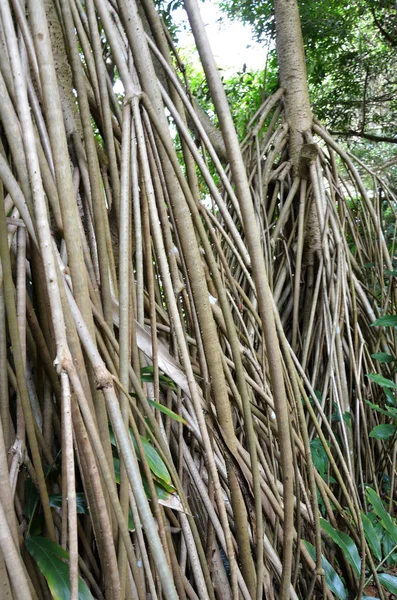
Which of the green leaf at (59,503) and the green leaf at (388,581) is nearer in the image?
the green leaf at (59,503)

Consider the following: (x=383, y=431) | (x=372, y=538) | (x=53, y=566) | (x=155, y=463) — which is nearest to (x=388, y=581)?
(x=372, y=538)

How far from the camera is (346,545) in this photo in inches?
40.6

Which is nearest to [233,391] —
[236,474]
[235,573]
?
[236,474]

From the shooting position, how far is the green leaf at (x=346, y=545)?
40.1 inches

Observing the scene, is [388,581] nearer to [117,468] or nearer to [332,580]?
[332,580]

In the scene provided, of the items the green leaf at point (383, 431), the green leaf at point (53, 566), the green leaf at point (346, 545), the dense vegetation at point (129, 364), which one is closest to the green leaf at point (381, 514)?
the dense vegetation at point (129, 364)

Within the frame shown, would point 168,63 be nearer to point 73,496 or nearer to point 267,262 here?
point 73,496

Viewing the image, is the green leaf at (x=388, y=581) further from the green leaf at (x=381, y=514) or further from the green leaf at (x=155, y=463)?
the green leaf at (x=155, y=463)

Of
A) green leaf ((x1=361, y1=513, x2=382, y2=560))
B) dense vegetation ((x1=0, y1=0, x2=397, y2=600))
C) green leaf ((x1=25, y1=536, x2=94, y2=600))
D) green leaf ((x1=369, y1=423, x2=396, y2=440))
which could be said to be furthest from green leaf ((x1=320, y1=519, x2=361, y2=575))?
green leaf ((x1=25, y1=536, x2=94, y2=600))

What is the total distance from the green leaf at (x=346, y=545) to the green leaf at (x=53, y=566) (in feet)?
1.89

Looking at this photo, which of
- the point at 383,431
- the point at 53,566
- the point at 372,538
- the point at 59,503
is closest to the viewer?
the point at 53,566

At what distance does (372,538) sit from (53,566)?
0.81 m

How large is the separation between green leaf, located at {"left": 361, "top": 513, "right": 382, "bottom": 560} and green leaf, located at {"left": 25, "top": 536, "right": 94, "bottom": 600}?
758 millimetres

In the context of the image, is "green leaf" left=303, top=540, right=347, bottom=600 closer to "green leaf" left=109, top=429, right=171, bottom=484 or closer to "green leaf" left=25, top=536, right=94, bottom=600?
"green leaf" left=109, top=429, right=171, bottom=484
